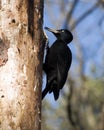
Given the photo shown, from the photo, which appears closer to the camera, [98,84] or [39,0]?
[39,0]

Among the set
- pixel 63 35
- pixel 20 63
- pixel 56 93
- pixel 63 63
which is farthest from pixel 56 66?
pixel 20 63

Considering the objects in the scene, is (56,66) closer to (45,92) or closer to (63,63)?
(63,63)

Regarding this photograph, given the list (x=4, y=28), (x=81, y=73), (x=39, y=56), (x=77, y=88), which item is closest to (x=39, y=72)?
(x=39, y=56)

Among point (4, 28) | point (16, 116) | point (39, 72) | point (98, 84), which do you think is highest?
point (4, 28)

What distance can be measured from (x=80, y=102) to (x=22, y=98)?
28.4 feet

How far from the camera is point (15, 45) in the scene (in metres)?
3.42

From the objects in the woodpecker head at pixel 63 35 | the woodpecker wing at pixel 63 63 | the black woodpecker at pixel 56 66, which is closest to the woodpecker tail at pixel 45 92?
the black woodpecker at pixel 56 66

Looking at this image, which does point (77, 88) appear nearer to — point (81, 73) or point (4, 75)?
point (81, 73)

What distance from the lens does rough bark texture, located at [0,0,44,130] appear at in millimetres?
3236

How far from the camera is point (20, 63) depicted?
11.1 ft

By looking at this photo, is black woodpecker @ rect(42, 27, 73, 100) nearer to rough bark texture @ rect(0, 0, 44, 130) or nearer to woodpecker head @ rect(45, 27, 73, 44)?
woodpecker head @ rect(45, 27, 73, 44)

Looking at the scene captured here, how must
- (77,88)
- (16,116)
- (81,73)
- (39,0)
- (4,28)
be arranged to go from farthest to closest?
(81,73) < (77,88) < (39,0) < (4,28) < (16,116)

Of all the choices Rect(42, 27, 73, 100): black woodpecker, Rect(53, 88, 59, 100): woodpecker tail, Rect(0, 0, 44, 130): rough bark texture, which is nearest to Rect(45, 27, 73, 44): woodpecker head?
Rect(42, 27, 73, 100): black woodpecker

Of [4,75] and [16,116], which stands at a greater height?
[4,75]
